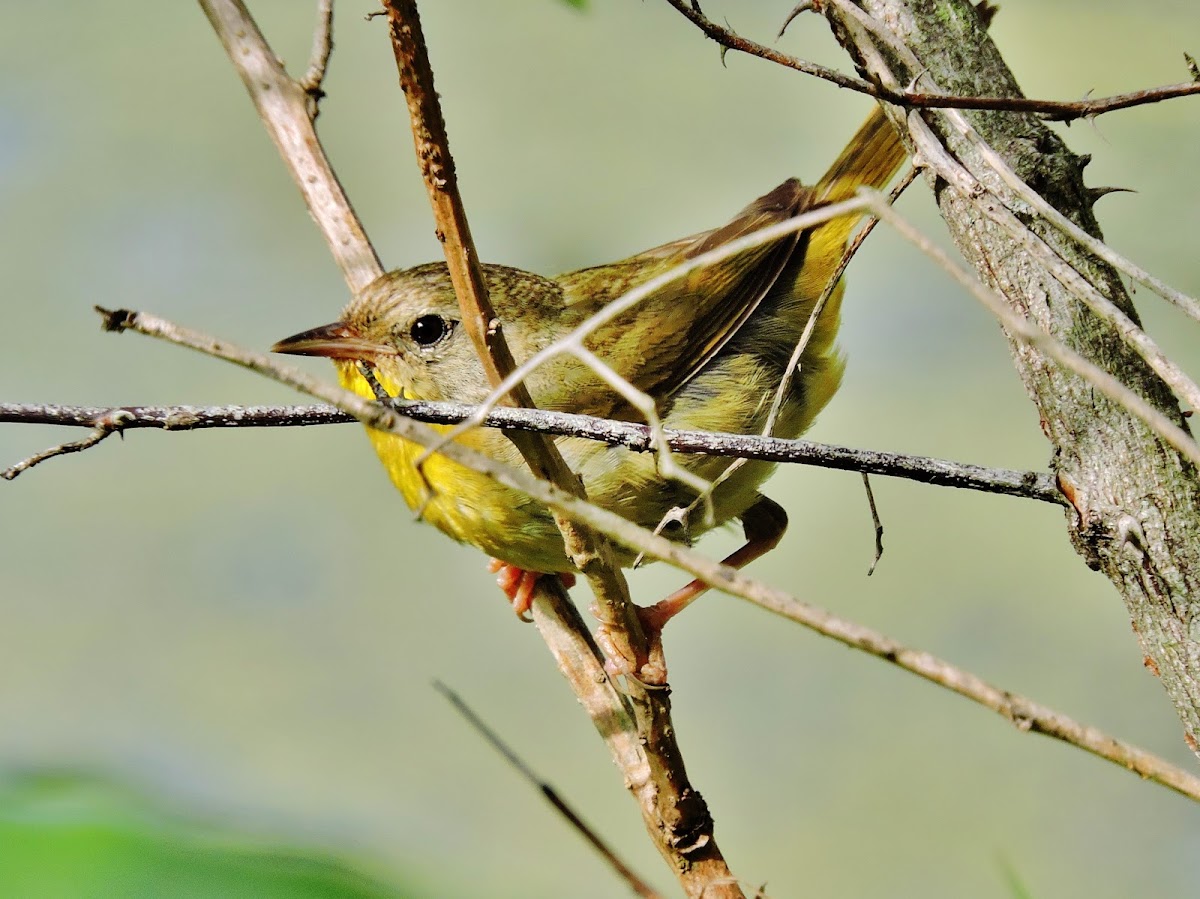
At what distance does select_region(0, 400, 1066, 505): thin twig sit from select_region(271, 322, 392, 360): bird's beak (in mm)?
1104

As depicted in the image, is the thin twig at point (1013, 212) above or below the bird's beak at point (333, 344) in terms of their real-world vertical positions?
below

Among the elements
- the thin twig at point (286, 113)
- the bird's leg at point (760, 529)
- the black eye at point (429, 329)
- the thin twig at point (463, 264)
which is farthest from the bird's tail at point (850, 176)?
the thin twig at point (463, 264)

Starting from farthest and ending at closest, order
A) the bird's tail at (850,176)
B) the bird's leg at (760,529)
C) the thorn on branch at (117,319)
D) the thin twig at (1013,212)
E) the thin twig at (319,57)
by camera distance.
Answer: the bird's leg at (760,529)
the bird's tail at (850,176)
the thin twig at (319,57)
the thin twig at (1013,212)
the thorn on branch at (117,319)

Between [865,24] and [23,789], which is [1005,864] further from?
[865,24]

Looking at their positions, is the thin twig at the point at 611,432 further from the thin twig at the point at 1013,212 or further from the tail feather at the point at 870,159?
the tail feather at the point at 870,159

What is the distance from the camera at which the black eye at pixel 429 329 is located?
246 centimetres

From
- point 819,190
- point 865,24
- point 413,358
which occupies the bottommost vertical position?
point 865,24

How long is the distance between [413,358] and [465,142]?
245 centimetres

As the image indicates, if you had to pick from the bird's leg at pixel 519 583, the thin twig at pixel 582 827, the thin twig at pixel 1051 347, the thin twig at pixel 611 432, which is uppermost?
the bird's leg at pixel 519 583

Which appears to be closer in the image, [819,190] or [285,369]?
[285,369]

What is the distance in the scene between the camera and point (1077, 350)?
1438 mm

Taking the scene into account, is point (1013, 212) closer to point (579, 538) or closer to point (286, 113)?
point (579, 538)

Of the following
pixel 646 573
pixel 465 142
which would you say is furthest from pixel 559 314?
pixel 465 142

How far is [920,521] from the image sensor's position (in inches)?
157
